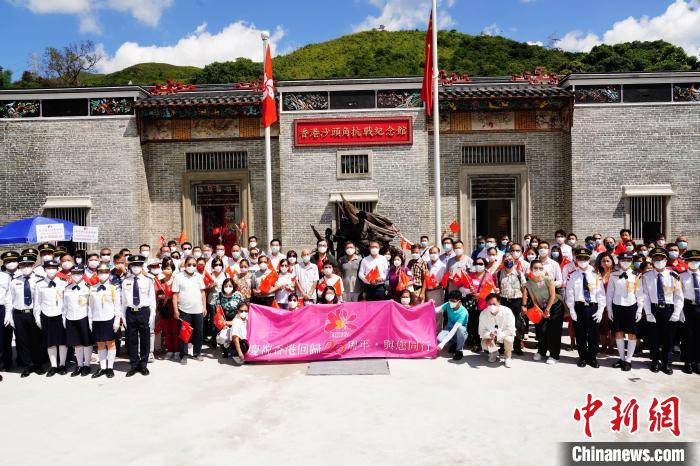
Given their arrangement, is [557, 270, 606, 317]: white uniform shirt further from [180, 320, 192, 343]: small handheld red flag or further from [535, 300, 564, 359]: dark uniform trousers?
[180, 320, 192, 343]: small handheld red flag

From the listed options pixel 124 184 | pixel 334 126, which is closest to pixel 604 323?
pixel 334 126

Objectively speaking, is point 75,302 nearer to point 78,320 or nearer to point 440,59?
point 78,320

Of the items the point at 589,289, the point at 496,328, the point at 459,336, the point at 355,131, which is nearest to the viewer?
the point at 589,289

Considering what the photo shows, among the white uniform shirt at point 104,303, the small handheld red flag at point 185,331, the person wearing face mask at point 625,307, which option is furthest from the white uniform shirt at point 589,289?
the white uniform shirt at point 104,303

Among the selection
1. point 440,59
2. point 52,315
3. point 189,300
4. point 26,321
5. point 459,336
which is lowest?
point 459,336

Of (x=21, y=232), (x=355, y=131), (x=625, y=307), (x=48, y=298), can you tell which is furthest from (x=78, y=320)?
(x=355, y=131)

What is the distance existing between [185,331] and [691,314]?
7665 millimetres

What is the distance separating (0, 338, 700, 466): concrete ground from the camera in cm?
502

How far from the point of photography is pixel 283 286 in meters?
9.05

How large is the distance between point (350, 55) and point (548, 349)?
5409 centimetres

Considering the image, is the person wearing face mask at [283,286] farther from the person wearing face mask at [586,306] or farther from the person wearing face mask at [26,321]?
the person wearing face mask at [586,306]

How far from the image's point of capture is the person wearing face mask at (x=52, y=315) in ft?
25.6

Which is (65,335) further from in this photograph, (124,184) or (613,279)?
(124,184)

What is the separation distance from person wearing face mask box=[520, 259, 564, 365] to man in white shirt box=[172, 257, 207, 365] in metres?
5.25
